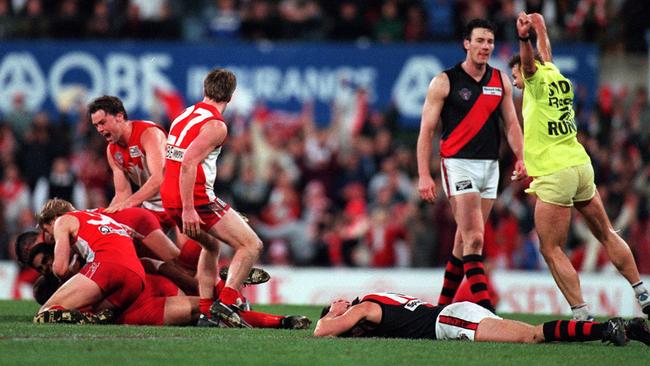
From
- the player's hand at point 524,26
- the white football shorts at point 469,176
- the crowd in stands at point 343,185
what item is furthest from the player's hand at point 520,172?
the crowd in stands at point 343,185

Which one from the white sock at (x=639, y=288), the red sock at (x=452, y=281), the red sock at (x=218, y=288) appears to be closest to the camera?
the white sock at (x=639, y=288)

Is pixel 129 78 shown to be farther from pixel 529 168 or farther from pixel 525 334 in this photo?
pixel 525 334

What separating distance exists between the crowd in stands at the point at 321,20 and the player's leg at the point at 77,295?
10.9 meters

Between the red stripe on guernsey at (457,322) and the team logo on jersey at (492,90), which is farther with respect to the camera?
the team logo on jersey at (492,90)

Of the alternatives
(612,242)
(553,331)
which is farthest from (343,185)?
(553,331)

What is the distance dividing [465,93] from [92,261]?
3.59m

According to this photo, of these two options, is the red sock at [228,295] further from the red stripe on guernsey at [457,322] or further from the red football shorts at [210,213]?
the red stripe on guernsey at [457,322]

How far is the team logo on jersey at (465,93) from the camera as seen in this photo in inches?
434

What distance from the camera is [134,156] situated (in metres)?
11.9

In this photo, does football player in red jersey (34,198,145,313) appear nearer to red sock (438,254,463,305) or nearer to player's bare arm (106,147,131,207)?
player's bare arm (106,147,131,207)

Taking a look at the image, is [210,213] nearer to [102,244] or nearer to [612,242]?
[102,244]

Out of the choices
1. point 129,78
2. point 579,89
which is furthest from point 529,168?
point 129,78

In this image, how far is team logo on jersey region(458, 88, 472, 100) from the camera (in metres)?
11.0

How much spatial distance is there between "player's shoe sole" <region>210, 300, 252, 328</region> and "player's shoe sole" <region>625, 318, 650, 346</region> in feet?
10.7
